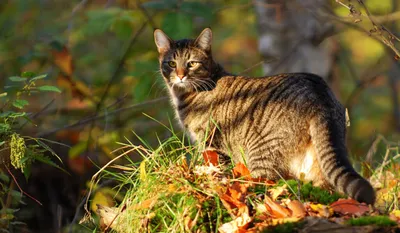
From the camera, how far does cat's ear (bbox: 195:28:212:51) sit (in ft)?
16.3

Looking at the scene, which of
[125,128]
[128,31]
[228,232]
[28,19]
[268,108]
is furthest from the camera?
[28,19]

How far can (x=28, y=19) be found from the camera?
8.61m

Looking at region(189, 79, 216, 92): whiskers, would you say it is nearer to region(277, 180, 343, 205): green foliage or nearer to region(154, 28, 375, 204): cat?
region(154, 28, 375, 204): cat

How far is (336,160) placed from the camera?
349cm

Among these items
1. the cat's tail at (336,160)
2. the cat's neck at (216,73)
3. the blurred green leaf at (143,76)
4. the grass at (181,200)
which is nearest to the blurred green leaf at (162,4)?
the blurred green leaf at (143,76)

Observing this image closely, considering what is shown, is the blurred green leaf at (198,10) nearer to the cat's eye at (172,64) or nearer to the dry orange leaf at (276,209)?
the cat's eye at (172,64)

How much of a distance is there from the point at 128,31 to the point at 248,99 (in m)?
1.82

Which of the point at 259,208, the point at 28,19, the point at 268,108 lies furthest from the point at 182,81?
the point at 28,19

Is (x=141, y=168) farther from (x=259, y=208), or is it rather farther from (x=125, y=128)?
(x=125, y=128)

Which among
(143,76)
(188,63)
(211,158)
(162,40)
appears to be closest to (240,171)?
(211,158)

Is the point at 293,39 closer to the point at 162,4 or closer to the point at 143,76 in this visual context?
the point at 143,76

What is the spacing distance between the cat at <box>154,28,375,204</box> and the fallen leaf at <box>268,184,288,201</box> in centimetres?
15

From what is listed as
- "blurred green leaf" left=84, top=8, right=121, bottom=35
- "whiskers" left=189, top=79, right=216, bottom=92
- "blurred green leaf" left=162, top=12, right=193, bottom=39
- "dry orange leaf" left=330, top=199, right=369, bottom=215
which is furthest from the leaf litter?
"blurred green leaf" left=84, top=8, right=121, bottom=35

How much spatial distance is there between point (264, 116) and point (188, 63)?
976 mm
